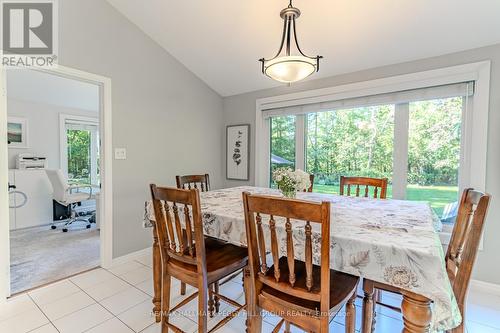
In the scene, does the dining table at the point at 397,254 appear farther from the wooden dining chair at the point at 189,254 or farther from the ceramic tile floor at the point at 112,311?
the ceramic tile floor at the point at 112,311

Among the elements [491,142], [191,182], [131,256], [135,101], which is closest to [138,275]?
[131,256]

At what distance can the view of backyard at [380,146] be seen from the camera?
2.47 metres

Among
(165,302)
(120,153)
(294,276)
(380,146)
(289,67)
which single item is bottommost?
(165,302)

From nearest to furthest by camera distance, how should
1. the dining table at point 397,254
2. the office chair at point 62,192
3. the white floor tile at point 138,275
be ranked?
the dining table at point 397,254
the white floor tile at point 138,275
the office chair at point 62,192

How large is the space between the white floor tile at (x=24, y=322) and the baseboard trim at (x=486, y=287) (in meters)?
3.54

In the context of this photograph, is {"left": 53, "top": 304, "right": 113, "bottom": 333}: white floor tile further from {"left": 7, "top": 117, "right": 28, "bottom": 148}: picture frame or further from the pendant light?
{"left": 7, "top": 117, "right": 28, "bottom": 148}: picture frame

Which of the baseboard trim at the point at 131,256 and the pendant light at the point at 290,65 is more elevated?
the pendant light at the point at 290,65

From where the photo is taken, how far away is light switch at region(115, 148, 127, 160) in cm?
268

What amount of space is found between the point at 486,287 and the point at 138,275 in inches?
128

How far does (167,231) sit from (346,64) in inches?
98.9

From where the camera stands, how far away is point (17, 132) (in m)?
4.14

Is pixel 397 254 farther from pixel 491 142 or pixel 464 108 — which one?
pixel 464 108

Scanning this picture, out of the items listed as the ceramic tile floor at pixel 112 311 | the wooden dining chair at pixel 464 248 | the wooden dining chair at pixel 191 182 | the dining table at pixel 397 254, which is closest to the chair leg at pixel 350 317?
the wooden dining chair at pixel 464 248

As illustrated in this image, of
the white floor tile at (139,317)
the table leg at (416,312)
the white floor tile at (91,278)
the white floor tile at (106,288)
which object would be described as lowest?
the white floor tile at (106,288)
